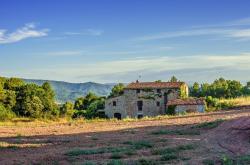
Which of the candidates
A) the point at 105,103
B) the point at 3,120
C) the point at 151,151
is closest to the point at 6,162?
the point at 151,151

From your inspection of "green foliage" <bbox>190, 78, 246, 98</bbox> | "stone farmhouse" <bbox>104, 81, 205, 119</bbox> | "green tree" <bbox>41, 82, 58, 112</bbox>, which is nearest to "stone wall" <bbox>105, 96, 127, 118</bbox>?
"stone farmhouse" <bbox>104, 81, 205, 119</bbox>

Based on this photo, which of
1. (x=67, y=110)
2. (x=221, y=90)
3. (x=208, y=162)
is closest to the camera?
(x=208, y=162)

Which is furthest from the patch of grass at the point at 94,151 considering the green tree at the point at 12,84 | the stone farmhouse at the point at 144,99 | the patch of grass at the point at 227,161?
the green tree at the point at 12,84

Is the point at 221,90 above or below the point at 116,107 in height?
above

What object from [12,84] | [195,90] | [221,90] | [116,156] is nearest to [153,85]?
[221,90]

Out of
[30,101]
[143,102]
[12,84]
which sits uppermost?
[12,84]

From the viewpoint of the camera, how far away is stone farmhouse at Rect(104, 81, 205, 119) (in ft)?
247

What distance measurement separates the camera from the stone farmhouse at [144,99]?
7525cm

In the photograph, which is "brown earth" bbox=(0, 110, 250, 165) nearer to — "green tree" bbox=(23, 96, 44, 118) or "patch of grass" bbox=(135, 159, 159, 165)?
"patch of grass" bbox=(135, 159, 159, 165)

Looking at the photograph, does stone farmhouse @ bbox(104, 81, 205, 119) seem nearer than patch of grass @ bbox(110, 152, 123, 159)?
No

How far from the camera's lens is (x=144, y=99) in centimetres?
7606

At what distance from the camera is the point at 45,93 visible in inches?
3127

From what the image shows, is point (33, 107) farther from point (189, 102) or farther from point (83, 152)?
point (83, 152)

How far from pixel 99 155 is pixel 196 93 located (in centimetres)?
7617
